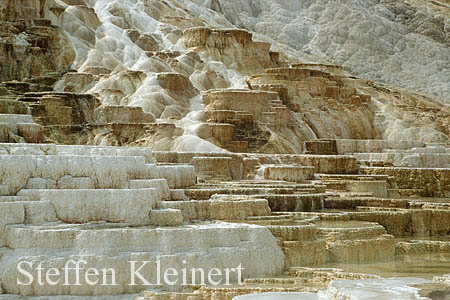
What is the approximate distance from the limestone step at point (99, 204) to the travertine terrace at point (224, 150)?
30 millimetres

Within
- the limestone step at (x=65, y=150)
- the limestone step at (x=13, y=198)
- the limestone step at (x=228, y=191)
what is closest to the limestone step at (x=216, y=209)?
the limestone step at (x=228, y=191)

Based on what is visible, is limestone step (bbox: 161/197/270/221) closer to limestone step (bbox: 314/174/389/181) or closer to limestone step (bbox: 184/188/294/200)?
limestone step (bbox: 184/188/294/200)

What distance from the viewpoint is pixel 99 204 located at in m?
13.2

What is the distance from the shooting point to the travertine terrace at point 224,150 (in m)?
11.9

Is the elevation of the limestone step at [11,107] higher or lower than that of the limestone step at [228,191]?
higher

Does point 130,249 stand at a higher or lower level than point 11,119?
lower

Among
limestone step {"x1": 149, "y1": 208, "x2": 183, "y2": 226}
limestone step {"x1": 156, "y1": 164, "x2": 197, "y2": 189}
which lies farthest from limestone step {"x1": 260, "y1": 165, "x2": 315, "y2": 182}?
limestone step {"x1": 149, "y1": 208, "x2": 183, "y2": 226}

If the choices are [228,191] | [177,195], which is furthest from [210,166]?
[177,195]

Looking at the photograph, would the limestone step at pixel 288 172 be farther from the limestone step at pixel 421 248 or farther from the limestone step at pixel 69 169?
the limestone step at pixel 69 169

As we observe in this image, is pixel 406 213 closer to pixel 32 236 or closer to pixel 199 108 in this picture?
pixel 32 236

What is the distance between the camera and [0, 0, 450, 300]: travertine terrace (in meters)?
11.9

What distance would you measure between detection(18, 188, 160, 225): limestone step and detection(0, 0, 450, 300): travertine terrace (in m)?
0.03

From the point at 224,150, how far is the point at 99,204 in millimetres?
11176

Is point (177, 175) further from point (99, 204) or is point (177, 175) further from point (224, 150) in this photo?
point (224, 150)
